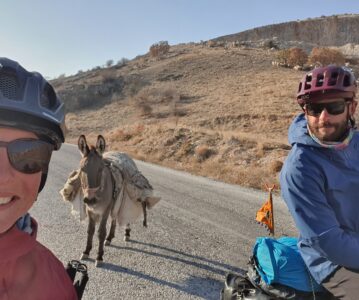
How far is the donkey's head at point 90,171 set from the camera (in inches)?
236

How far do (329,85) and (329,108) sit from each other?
6.1 inches

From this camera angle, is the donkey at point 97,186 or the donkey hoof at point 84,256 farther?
the donkey hoof at point 84,256

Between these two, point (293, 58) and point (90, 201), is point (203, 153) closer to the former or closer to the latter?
point (90, 201)

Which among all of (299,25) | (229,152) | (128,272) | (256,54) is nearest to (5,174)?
(128,272)

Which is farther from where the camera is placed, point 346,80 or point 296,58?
point 296,58

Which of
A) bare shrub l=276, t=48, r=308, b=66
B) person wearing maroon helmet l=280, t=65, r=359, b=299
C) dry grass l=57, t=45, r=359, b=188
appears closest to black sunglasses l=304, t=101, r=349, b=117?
person wearing maroon helmet l=280, t=65, r=359, b=299

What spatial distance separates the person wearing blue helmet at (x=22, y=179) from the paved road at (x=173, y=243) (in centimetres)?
360

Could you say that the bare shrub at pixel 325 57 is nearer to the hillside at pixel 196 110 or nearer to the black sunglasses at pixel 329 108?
the hillside at pixel 196 110

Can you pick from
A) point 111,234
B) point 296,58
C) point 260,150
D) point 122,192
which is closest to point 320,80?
point 122,192

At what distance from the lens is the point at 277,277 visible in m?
2.74

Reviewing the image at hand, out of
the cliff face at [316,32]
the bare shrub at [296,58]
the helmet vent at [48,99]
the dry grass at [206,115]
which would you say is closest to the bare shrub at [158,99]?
the dry grass at [206,115]

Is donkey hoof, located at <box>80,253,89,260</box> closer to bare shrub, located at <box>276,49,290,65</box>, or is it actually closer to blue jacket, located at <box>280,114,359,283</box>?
blue jacket, located at <box>280,114,359,283</box>

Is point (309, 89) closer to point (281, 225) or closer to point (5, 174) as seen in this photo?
point (5, 174)

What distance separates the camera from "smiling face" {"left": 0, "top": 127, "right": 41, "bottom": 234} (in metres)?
1.80
